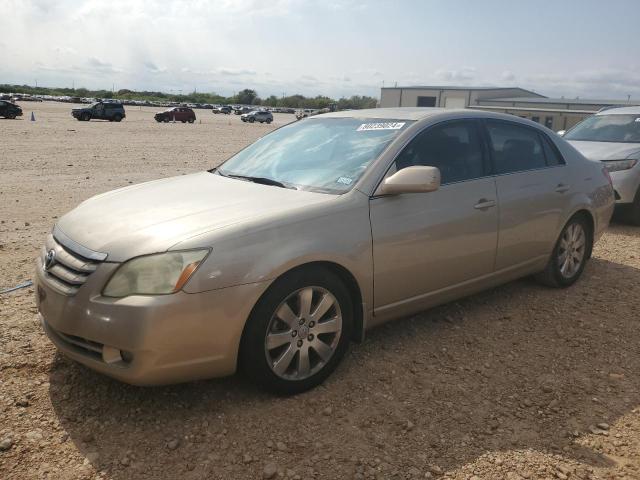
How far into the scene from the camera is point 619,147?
8.51 m

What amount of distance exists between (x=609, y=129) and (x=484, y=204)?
639 centimetres

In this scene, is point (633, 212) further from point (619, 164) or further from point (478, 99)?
point (478, 99)

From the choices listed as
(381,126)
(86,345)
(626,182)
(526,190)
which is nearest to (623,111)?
(626,182)

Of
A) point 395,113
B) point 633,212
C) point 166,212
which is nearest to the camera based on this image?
point 166,212

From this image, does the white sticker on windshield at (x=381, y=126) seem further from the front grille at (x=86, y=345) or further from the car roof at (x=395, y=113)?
the front grille at (x=86, y=345)

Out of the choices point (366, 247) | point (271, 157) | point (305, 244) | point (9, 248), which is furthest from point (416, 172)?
point (9, 248)

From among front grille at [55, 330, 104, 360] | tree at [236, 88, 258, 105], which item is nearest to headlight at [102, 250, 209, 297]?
front grille at [55, 330, 104, 360]

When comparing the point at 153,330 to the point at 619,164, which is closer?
the point at 153,330

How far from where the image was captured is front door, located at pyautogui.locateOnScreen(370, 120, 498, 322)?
356 cm

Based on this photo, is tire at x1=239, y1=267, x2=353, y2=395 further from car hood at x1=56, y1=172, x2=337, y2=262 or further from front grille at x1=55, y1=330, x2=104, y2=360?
front grille at x1=55, y1=330, x2=104, y2=360

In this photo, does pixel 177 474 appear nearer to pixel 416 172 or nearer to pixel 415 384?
pixel 415 384

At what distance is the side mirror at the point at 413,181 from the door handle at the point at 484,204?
738 millimetres

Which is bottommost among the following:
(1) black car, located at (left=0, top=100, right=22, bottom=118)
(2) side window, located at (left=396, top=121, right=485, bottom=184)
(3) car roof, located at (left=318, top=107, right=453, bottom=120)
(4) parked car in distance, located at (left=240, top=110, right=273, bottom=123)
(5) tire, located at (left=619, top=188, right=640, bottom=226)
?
(4) parked car in distance, located at (left=240, top=110, right=273, bottom=123)

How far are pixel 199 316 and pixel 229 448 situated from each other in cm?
66
